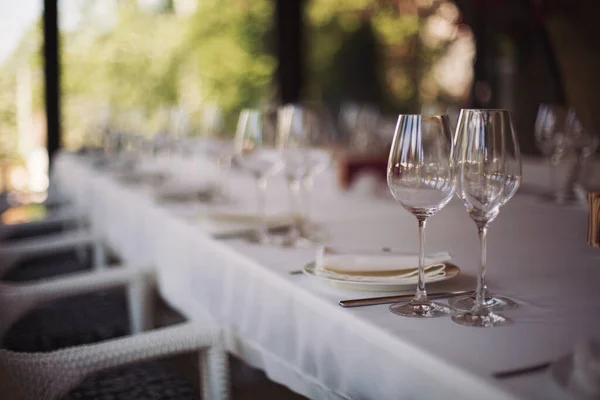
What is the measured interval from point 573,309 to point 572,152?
1.14m

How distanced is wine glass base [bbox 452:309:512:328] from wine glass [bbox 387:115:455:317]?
0.03m

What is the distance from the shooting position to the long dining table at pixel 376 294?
840 mm

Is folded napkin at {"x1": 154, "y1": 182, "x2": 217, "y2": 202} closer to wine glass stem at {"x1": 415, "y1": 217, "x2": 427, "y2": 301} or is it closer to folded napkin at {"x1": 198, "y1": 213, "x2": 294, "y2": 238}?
folded napkin at {"x1": 198, "y1": 213, "x2": 294, "y2": 238}

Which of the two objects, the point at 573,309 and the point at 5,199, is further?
the point at 5,199

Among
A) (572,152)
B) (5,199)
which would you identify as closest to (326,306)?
(572,152)

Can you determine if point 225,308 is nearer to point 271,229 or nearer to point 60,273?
point 271,229

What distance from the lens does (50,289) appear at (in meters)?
1.78

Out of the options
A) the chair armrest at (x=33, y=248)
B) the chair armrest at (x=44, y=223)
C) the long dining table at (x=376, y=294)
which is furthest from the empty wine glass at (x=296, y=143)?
the chair armrest at (x=44, y=223)

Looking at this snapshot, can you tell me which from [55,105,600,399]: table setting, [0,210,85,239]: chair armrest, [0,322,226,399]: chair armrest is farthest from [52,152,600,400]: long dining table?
[0,210,85,239]: chair armrest

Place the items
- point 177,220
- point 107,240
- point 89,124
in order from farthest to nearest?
point 89,124 < point 107,240 < point 177,220

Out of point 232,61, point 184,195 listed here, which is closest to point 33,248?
point 184,195

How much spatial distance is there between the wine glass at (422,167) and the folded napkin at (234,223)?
685mm

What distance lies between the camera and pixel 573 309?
3.30 ft

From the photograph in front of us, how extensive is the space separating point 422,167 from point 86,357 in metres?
0.73
